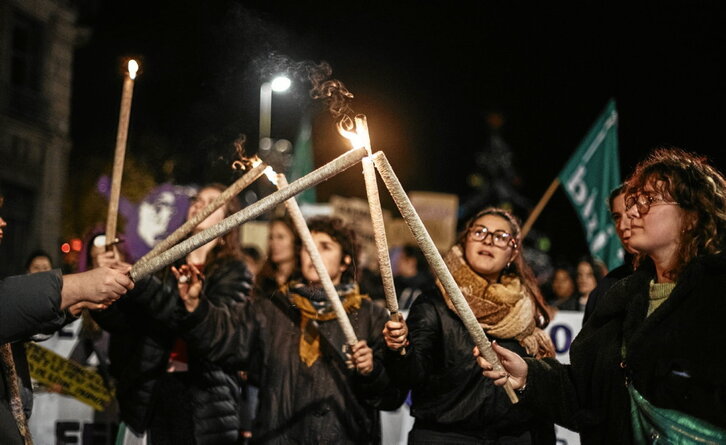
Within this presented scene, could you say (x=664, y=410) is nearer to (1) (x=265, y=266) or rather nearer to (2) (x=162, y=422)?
(2) (x=162, y=422)

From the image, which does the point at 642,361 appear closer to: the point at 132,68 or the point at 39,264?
the point at 132,68

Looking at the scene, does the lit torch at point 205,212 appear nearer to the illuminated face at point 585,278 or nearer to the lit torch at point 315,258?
the lit torch at point 315,258

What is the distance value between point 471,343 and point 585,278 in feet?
16.6

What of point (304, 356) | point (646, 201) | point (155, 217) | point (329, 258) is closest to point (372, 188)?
point (646, 201)

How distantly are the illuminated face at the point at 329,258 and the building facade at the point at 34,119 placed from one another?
1590 cm

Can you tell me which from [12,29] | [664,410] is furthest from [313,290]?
[12,29]

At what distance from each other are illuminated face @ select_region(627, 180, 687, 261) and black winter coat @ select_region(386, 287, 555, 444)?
1230 millimetres

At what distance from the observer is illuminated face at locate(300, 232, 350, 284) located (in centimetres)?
487

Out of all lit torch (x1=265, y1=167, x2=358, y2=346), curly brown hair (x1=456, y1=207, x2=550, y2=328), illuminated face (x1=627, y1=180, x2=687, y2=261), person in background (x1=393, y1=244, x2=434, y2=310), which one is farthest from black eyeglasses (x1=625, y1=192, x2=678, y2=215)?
person in background (x1=393, y1=244, x2=434, y2=310)

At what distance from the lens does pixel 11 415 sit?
10.4ft

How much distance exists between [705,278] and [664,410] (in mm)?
496

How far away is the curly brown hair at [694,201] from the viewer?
10.1ft

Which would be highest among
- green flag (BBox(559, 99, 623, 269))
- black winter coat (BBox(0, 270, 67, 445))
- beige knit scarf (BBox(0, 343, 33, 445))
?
green flag (BBox(559, 99, 623, 269))

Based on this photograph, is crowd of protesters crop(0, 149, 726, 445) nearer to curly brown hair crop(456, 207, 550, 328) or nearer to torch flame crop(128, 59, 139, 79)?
curly brown hair crop(456, 207, 550, 328)
